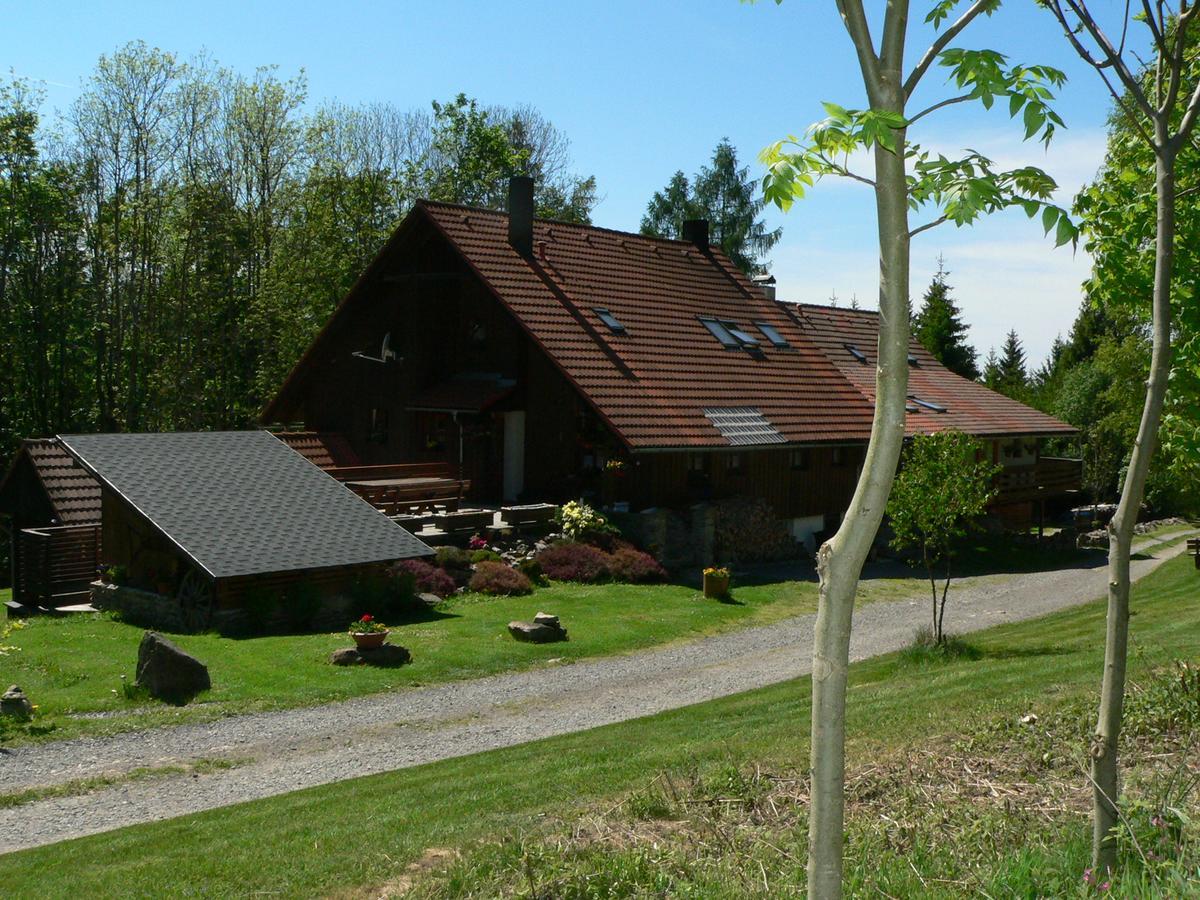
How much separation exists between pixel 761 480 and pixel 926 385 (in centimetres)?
1189

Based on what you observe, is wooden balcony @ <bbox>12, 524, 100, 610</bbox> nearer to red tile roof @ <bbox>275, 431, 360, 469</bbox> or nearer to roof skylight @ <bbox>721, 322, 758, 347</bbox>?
red tile roof @ <bbox>275, 431, 360, 469</bbox>

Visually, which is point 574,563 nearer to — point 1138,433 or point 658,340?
point 658,340

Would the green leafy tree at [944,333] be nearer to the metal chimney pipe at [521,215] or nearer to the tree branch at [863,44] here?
the metal chimney pipe at [521,215]

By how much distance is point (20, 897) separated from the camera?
331 inches

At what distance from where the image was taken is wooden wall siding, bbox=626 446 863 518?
94.4ft

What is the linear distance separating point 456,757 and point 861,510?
32.3 feet

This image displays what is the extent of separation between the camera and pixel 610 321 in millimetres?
31750

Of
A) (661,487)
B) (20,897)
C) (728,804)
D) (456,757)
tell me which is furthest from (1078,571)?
(20,897)

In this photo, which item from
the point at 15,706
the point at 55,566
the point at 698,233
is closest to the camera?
the point at 15,706

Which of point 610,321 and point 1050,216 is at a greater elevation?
point 610,321

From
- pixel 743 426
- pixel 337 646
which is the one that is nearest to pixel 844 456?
pixel 743 426

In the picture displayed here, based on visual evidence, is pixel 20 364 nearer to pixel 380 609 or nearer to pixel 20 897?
pixel 380 609

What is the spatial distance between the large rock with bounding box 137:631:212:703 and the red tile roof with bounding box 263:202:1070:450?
12904 millimetres

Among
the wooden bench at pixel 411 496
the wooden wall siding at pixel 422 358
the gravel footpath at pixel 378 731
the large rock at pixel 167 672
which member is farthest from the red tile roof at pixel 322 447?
the large rock at pixel 167 672
